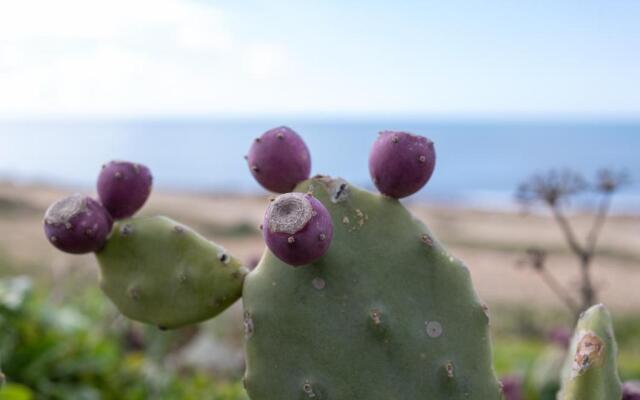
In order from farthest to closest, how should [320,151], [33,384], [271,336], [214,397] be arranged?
1. [320,151]
2. [214,397]
3. [33,384]
4. [271,336]

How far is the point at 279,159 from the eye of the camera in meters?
1.46

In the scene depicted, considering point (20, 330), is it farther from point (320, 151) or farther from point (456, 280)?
→ point (320, 151)

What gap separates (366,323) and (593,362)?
0.40 metres

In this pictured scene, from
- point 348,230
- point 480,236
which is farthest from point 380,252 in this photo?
point 480,236

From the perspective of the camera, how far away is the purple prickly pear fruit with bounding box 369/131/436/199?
4.58 feet

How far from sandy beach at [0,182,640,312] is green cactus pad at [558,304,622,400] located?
4615 millimetres

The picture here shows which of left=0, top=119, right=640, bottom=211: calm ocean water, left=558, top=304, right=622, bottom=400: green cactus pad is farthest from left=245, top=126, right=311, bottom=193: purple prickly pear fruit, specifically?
left=0, top=119, right=640, bottom=211: calm ocean water

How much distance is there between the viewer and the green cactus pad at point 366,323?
4.56 feet

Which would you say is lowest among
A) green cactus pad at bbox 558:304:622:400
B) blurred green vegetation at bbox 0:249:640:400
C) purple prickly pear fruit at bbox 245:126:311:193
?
blurred green vegetation at bbox 0:249:640:400

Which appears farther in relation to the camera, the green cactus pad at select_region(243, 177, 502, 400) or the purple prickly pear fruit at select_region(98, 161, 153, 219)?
the purple prickly pear fruit at select_region(98, 161, 153, 219)

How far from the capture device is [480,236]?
2309 cm

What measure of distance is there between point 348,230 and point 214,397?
12.2ft

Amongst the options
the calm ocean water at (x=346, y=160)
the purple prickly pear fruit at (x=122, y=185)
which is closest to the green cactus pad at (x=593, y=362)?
the purple prickly pear fruit at (x=122, y=185)

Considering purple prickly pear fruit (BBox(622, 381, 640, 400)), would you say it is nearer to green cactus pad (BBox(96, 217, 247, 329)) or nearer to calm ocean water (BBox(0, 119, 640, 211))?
green cactus pad (BBox(96, 217, 247, 329))
